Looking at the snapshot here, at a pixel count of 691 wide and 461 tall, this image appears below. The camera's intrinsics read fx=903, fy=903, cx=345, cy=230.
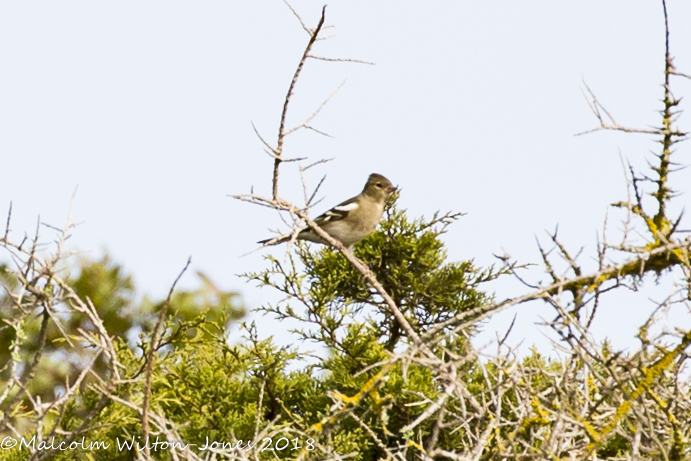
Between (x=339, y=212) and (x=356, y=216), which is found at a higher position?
(x=339, y=212)

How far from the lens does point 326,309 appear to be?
19.3 feet

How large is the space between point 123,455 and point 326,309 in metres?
1.60

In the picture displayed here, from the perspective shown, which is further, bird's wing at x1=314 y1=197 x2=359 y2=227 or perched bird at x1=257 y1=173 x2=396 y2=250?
bird's wing at x1=314 y1=197 x2=359 y2=227

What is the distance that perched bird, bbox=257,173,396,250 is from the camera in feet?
22.4

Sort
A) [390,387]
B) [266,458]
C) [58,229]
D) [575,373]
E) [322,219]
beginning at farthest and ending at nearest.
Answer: [322,219] < [390,387] < [266,458] < [58,229] < [575,373]

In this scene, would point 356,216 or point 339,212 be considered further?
point 339,212

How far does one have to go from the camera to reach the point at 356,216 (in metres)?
6.99

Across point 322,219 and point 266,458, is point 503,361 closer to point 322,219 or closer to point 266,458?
point 266,458

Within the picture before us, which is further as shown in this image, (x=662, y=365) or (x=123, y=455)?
(x=123, y=455)

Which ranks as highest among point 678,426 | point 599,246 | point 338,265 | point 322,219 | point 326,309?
point 322,219

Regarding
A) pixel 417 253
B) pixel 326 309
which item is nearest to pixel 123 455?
pixel 326 309

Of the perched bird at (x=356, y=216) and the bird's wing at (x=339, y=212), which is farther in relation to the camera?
the bird's wing at (x=339, y=212)

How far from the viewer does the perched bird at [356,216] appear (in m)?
6.82

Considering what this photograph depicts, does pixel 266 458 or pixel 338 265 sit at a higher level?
pixel 338 265
